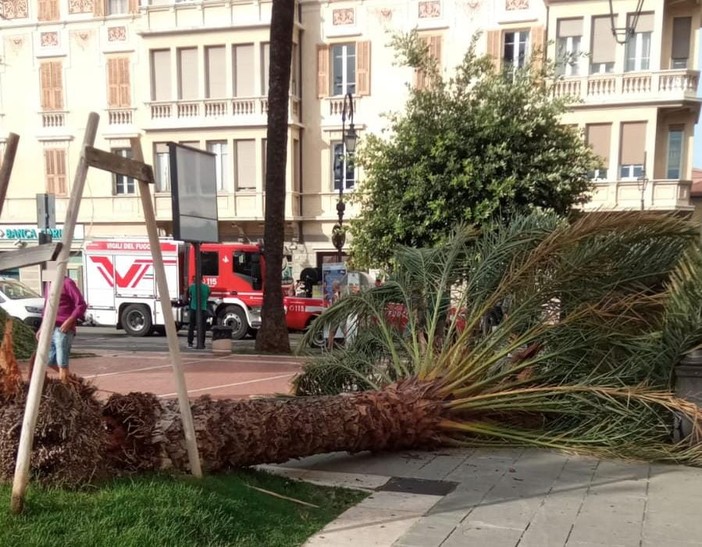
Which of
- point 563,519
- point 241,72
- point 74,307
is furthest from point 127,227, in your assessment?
point 563,519

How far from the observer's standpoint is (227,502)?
12.2 feet

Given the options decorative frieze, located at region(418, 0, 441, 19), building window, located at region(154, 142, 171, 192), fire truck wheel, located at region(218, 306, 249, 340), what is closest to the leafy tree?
fire truck wheel, located at region(218, 306, 249, 340)

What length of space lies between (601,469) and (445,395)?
1439 mm

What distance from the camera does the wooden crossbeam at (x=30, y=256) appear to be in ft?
10.6

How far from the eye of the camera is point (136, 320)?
18188mm

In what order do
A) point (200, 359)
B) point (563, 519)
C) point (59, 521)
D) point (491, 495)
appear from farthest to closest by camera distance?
point (200, 359)
point (491, 495)
point (563, 519)
point (59, 521)

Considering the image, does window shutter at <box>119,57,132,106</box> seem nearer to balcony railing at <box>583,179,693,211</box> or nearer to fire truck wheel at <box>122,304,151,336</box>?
fire truck wheel at <box>122,304,151,336</box>

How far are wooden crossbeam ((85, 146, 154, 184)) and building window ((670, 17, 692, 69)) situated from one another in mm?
23734

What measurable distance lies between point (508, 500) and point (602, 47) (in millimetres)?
22084

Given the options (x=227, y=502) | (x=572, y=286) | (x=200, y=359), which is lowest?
(x=200, y=359)

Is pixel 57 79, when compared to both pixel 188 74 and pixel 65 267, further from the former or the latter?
pixel 65 267

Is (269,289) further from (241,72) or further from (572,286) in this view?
(241,72)

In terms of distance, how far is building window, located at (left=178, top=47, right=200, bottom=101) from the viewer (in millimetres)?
25062

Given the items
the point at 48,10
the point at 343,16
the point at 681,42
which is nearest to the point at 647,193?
the point at 681,42
